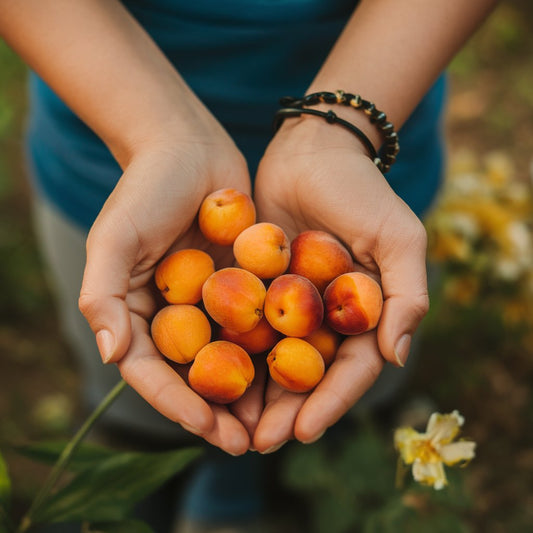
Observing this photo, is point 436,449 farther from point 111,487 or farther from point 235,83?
point 235,83

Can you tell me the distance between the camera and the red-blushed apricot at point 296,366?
109 cm

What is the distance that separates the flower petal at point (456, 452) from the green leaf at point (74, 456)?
2.04 feet

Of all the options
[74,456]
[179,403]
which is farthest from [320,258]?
[74,456]

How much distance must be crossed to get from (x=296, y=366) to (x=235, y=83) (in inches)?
29.7

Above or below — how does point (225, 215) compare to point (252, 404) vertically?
above

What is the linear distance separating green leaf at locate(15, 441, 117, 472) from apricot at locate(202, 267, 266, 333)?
0.34 metres

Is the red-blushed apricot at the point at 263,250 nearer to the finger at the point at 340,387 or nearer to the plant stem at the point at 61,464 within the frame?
the finger at the point at 340,387

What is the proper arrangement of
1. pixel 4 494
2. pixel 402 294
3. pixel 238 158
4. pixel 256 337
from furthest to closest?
pixel 238 158 → pixel 256 337 → pixel 402 294 → pixel 4 494

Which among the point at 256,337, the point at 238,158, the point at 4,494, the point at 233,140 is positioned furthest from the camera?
the point at 233,140

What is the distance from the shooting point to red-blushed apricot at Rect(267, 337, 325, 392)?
3.58ft

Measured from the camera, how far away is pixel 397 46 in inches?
51.9

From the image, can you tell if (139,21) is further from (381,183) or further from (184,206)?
(381,183)

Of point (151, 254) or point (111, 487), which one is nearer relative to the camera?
point (111, 487)

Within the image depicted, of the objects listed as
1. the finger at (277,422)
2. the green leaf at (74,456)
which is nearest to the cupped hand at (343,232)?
the finger at (277,422)
